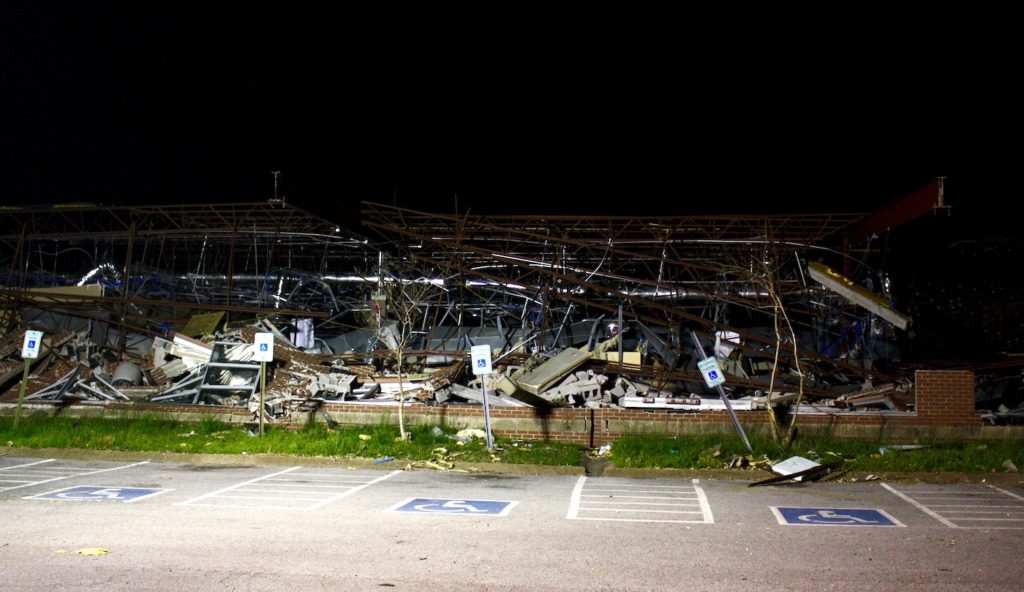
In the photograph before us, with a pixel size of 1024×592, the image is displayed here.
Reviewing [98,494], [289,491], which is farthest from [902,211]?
[98,494]

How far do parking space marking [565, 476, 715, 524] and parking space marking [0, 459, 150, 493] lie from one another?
8.31 meters

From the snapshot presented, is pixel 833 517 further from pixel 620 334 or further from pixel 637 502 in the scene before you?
pixel 620 334

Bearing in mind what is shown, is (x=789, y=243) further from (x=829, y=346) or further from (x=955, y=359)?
(x=955, y=359)

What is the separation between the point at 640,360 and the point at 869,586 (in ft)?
45.9

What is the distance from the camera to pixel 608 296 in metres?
23.4

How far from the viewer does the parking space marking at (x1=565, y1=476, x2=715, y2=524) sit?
1035 centimetres

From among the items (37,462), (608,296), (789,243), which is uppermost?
(789,243)

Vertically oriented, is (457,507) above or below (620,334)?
below

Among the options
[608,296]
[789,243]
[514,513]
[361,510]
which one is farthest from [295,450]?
[789,243]

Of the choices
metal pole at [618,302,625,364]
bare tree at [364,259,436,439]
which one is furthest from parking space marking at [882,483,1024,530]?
bare tree at [364,259,436,439]

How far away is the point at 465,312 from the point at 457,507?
15.1 m

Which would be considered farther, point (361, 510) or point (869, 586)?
point (361, 510)

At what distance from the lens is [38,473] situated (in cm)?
1391

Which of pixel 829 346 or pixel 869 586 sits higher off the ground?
pixel 829 346
